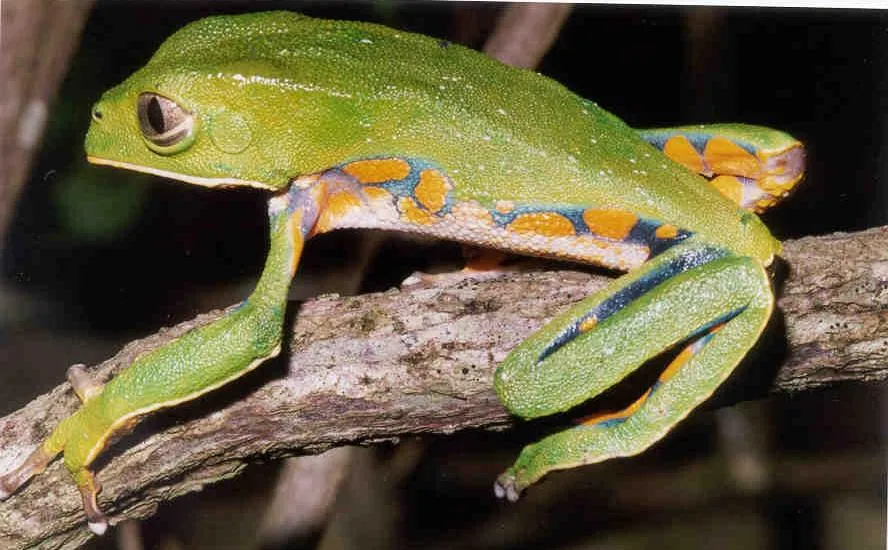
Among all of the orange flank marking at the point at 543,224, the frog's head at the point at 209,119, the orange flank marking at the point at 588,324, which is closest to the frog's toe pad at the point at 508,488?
the orange flank marking at the point at 588,324

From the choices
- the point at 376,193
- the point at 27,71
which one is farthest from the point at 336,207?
the point at 27,71

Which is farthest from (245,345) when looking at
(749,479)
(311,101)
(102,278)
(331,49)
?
(749,479)

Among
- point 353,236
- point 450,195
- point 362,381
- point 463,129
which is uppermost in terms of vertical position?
point 463,129

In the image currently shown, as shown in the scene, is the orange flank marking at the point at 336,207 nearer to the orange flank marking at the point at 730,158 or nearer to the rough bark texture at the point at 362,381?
the rough bark texture at the point at 362,381

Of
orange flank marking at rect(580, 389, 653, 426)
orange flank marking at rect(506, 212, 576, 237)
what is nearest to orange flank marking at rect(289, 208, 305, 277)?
orange flank marking at rect(506, 212, 576, 237)

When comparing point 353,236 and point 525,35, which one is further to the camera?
point 353,236

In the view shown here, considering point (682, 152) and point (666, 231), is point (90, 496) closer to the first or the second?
point (666, 231)

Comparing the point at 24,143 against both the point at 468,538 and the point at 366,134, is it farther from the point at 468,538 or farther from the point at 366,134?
the point at 468,538
